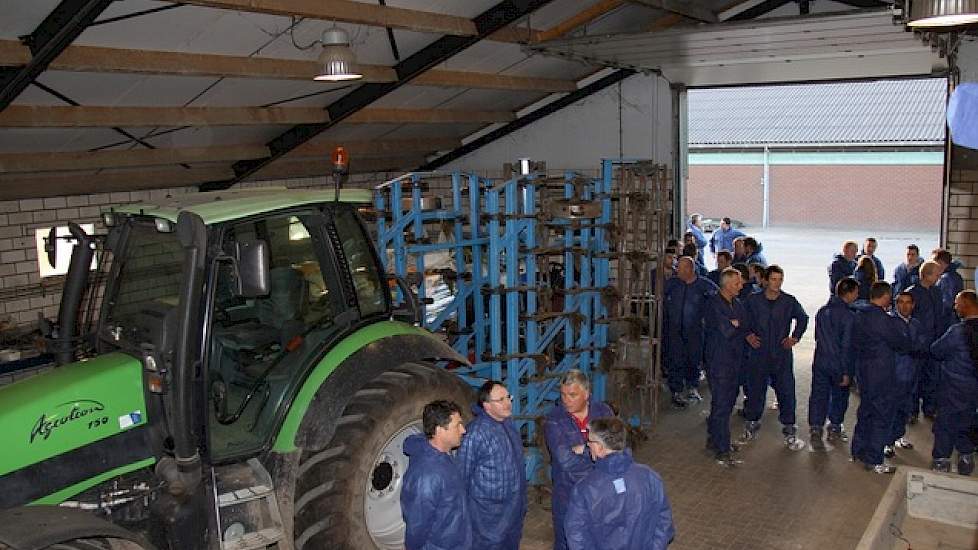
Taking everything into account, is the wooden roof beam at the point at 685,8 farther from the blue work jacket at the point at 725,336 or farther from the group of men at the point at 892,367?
the group of men at the point at 892,367

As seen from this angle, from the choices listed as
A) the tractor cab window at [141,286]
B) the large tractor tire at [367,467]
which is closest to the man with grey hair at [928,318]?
the large tractor tire at [367,467]

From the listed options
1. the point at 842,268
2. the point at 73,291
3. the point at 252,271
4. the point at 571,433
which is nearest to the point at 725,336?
the point at 571,433

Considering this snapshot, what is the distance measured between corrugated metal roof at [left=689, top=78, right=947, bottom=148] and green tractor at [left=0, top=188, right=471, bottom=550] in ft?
44.1

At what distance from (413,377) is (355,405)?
16.0 inches

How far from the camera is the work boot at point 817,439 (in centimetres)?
704

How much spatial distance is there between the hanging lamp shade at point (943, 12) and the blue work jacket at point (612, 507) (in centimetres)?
278

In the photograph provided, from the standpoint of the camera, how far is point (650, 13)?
34.2ft

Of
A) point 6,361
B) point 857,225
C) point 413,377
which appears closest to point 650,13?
point 413,377

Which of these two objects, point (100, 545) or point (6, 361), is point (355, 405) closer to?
point (100, 545)

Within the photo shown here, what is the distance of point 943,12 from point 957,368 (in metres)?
3.10

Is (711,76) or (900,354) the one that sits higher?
(711,76)

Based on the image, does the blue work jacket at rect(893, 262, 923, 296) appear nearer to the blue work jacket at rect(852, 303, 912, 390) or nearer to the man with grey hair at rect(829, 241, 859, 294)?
the man with grey hair at rect(829, 241, 859, 294)

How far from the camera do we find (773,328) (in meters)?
7.36

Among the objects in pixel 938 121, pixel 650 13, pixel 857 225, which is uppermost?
pixel 650 13
